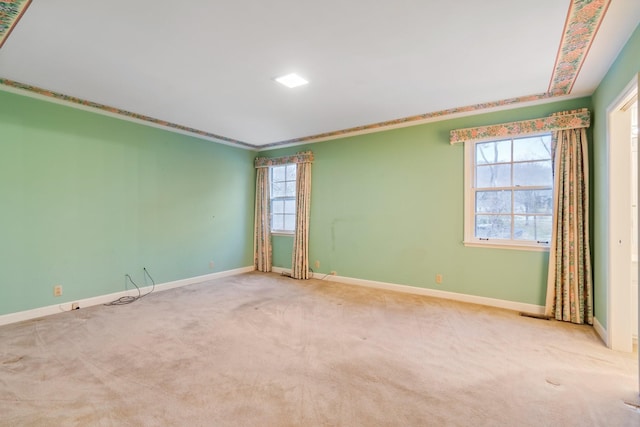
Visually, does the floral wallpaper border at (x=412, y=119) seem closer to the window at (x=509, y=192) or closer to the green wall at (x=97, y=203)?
the window at (x=509, y=192)

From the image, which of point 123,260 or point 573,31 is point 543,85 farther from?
point 123,260

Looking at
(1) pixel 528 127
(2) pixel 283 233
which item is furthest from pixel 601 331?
(2) pixel 283 233

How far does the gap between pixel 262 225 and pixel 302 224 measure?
0.97 meters

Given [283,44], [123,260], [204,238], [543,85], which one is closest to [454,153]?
[543,85]

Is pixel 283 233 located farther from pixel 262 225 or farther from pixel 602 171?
pixel 602 171

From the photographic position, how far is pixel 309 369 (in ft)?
7.22

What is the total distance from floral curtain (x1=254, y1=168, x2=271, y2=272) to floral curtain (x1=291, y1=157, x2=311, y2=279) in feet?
2.29

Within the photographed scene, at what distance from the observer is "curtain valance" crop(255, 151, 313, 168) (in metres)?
5.21

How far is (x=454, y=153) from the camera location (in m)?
3.90

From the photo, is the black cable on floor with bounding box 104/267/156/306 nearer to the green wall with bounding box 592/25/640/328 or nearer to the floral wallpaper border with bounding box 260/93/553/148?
the floral wallpaper border with bounding box 260/93/553/148

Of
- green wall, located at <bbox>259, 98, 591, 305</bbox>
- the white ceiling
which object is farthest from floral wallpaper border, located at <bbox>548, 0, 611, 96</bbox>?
green wall, located at <bbox>259, 98, 591, 305</bbox>

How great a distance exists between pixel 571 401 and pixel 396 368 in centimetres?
107

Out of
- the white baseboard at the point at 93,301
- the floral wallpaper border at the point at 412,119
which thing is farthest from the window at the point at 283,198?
the white baseboard at the point at 93,301

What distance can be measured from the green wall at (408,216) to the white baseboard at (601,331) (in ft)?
1.62
